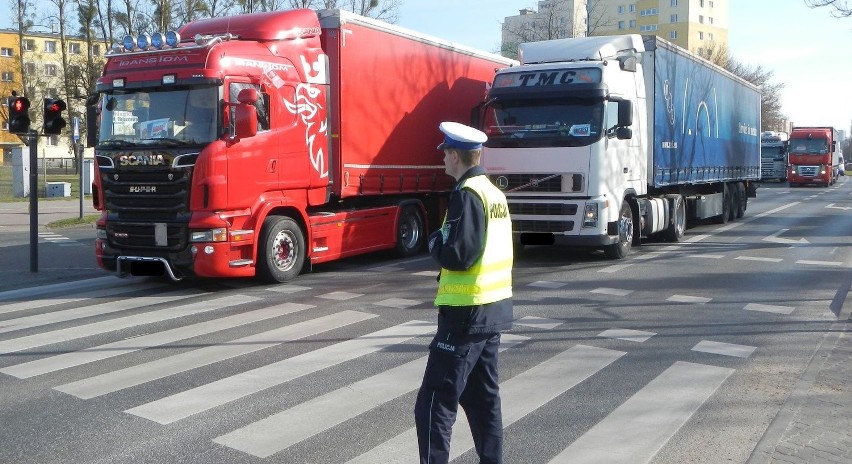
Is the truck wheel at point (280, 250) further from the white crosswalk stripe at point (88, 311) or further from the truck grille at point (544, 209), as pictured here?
the truck grille at point (544, 209)

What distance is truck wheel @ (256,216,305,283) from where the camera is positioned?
37.7ft

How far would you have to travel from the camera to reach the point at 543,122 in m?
13.4

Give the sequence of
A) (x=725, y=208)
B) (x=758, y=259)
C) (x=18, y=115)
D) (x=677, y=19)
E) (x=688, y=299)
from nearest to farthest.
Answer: (x=688, y=299)
(x=18, y=115)
(x=758, y=259)
(x=725, y=208)
(x=677, y=19)

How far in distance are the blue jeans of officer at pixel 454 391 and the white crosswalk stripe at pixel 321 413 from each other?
1.30 metres

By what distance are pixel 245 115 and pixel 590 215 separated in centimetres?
562

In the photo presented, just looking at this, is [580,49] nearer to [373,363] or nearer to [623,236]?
[623,236]

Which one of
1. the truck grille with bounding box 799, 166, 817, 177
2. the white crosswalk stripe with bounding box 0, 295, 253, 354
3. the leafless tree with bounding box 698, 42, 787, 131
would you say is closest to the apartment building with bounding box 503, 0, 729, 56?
the leafless tree with bounding box 698, 42, 787, 131

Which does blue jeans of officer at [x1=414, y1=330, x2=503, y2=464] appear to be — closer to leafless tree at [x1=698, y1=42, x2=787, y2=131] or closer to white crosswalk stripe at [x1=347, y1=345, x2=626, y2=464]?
white crosswalk stripe at [x1=347, y1=345, x2=626, y2=464]

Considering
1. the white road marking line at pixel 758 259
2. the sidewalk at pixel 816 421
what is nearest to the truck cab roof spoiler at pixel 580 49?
the white road marking line at pixel 758 259

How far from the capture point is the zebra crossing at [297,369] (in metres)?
5.27

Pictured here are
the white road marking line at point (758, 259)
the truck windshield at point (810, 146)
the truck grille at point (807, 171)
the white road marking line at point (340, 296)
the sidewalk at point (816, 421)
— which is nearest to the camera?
the sidewalk at point (816, 421)

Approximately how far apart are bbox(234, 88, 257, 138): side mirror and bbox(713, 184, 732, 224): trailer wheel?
14800 mm

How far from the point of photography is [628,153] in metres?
14.2

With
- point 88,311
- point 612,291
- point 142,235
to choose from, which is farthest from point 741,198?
point 88,311
